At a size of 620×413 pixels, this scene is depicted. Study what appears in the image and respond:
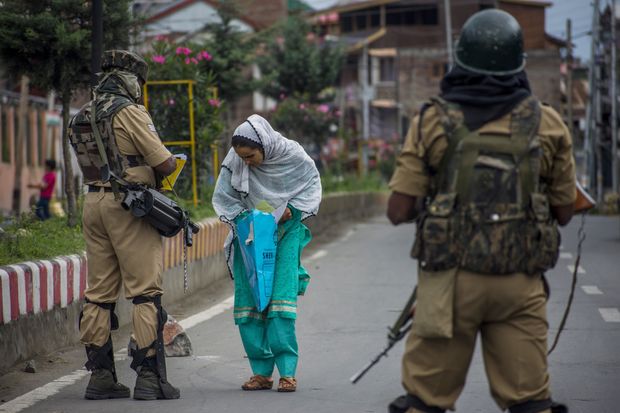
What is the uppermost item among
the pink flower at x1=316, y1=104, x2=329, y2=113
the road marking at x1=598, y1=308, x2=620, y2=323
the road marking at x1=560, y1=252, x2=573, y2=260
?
the pink flower at x1=316, y1=104, x2=329, y2=113

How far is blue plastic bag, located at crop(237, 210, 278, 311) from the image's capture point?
737cm

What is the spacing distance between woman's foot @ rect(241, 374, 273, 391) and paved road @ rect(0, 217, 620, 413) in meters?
0.09

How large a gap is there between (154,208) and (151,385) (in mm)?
994

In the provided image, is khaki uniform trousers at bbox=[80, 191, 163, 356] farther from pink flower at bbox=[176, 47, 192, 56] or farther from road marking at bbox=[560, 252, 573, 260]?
road marking at bbox=[560, 252, 573, 260]

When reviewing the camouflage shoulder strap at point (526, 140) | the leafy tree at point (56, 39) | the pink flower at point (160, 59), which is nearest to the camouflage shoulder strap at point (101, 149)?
the camouflage shoulder strap at point (526, 140)

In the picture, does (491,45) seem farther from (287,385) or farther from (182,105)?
(182,105)

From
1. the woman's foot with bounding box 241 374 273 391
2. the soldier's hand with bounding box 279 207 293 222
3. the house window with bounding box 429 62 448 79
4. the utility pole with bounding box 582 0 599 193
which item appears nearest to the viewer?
the woman's foot with bounding box 241 374 273 391

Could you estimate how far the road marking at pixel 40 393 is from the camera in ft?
22.0

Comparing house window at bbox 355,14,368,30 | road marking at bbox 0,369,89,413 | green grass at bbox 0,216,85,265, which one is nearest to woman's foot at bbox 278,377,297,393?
road marking at bbox 0,369,89,413

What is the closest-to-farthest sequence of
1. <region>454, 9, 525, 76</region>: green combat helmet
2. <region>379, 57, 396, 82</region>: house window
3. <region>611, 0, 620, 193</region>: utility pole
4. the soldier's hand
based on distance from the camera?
<region>454, 9, 525, 76</region>: green combat helmet
the soldier's hand
<region>611, 0, 620, 193</region>: utility pole
<region>379, 57, 396, 82</region>: house window

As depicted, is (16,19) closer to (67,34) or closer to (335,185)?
(67,34)

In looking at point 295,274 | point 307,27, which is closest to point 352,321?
point 295,274

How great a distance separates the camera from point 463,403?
22.4 ft

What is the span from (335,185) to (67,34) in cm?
2035
